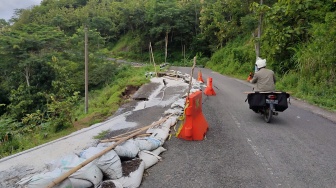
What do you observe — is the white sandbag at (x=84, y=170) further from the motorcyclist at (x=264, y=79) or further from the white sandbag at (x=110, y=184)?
the motorcyclist at (x=264, y=79)

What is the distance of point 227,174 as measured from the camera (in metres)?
4.25

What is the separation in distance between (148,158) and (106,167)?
94 cm

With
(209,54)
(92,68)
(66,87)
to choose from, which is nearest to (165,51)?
(209,54)

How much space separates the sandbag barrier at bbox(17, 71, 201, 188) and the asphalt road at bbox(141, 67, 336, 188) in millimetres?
203

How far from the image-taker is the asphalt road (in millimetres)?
4062

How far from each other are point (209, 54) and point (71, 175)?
41.5 meters

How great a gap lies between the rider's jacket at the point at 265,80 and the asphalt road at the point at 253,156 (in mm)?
974

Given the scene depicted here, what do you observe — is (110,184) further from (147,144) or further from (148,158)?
(147,144)

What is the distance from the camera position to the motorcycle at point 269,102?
7.02m

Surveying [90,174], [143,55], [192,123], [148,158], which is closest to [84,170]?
[90,174]

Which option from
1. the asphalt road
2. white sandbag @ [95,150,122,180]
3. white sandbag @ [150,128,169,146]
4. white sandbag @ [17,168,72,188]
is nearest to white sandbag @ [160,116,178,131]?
white sandbag @ [150,128,169,146]

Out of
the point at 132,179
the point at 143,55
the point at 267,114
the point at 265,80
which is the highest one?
the point at 143,55

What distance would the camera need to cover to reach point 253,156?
16.3ft

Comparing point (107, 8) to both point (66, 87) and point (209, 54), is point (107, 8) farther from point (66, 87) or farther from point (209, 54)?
point (66, 87)
